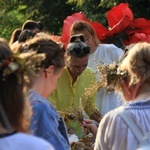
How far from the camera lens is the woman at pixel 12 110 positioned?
9.18 ft

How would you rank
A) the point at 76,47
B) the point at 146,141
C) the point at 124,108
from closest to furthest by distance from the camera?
the point at 146,141, the point at 124,108, the point at 76,47

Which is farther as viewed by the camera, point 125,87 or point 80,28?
point 80,28

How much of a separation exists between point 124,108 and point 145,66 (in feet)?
0.94

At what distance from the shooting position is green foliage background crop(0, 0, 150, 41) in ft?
44.4

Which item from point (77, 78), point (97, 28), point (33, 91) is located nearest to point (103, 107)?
point (77, 78)

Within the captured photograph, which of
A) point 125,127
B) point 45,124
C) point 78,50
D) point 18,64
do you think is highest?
point 18,64

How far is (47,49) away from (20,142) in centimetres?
122

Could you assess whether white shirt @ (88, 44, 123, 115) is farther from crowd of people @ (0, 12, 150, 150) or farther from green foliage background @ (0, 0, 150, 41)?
green foliage background @ (0, 0, 150, 41)

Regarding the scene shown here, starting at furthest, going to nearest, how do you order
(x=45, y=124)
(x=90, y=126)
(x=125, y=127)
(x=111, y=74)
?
(x=90, y=126), (x=111, y=74), (x=125, y=127), (x=45, y=124)

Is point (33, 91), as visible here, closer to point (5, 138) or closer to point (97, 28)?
point (5, 138)

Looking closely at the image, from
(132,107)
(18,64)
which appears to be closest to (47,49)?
(132,107)

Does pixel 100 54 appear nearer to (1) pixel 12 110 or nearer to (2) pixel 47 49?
(2) pixel 47 49

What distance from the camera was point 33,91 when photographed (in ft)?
12.2

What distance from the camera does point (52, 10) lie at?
639 inches
